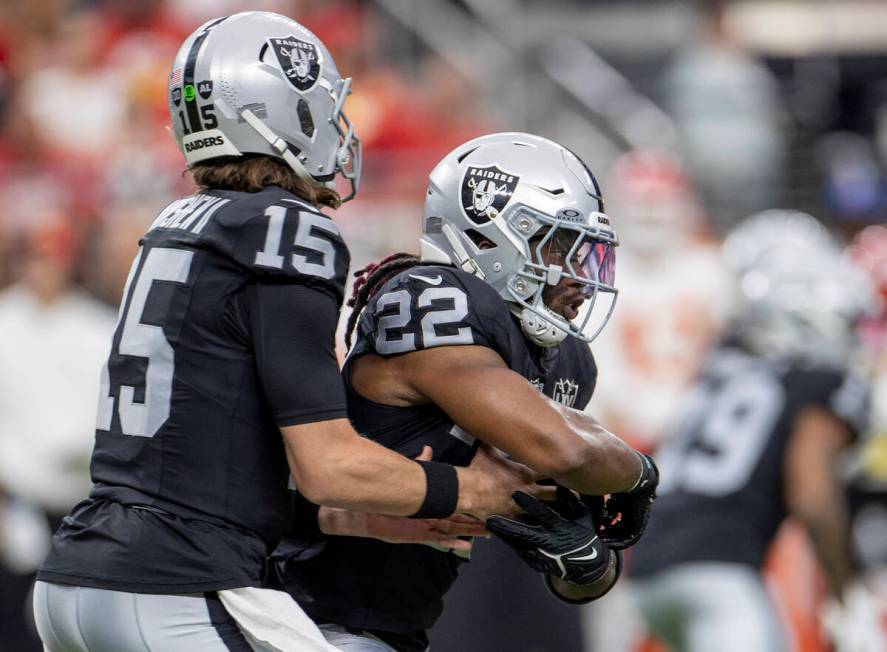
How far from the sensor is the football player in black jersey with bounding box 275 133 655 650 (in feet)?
9.74

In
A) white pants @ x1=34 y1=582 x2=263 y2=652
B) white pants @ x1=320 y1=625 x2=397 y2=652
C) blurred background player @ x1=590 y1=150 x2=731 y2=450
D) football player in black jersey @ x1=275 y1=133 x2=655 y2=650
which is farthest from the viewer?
blurred background player @ x1=590 y1=150 x2=731 y2=450

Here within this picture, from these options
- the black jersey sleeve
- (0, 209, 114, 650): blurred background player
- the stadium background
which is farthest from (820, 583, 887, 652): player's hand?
(0, 209, 114, 650): blurred background player

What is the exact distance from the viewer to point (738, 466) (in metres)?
5.27

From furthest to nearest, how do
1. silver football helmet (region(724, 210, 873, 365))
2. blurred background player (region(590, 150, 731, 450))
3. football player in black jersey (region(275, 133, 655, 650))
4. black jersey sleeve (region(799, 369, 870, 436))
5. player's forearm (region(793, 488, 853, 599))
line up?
1. blurred background player (region(590, 150, 731, 450))
2. silver football helmet (region(724, 210, 873, 365))
3. black jersey sleeve (region(799, 369, 870, 436))
4. player's forearm (region(793, 488, 853, 599))
5. football player in black jersey (region(275, 133, 655, 650))

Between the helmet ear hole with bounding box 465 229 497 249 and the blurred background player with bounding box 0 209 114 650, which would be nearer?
the helmet ear hole with bounding box 465 229 497 249

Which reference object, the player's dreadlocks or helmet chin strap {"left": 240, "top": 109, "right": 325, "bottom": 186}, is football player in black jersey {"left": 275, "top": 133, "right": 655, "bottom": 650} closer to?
the player's dreadlocks

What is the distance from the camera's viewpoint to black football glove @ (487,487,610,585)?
3.04 m

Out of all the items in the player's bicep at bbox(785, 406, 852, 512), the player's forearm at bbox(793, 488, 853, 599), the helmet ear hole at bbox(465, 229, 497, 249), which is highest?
the helmet ear hole at bbox(465, 229, 497, 249)

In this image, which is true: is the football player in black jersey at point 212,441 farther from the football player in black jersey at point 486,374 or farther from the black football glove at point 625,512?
the black football glove at point 625,512

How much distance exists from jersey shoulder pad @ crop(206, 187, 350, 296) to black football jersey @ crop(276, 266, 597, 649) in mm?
205

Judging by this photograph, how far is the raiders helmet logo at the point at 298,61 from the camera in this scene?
306 centimetres

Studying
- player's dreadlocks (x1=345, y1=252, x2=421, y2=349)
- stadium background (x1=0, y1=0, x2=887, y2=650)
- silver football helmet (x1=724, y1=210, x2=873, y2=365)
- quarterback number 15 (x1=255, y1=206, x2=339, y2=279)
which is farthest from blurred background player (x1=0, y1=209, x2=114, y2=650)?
quarterback number 15 (x1=255, y1=206, x2=339, y2=279)

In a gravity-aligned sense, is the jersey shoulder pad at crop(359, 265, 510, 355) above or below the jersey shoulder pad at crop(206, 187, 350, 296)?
below

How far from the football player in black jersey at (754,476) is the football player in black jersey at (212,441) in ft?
8.17
